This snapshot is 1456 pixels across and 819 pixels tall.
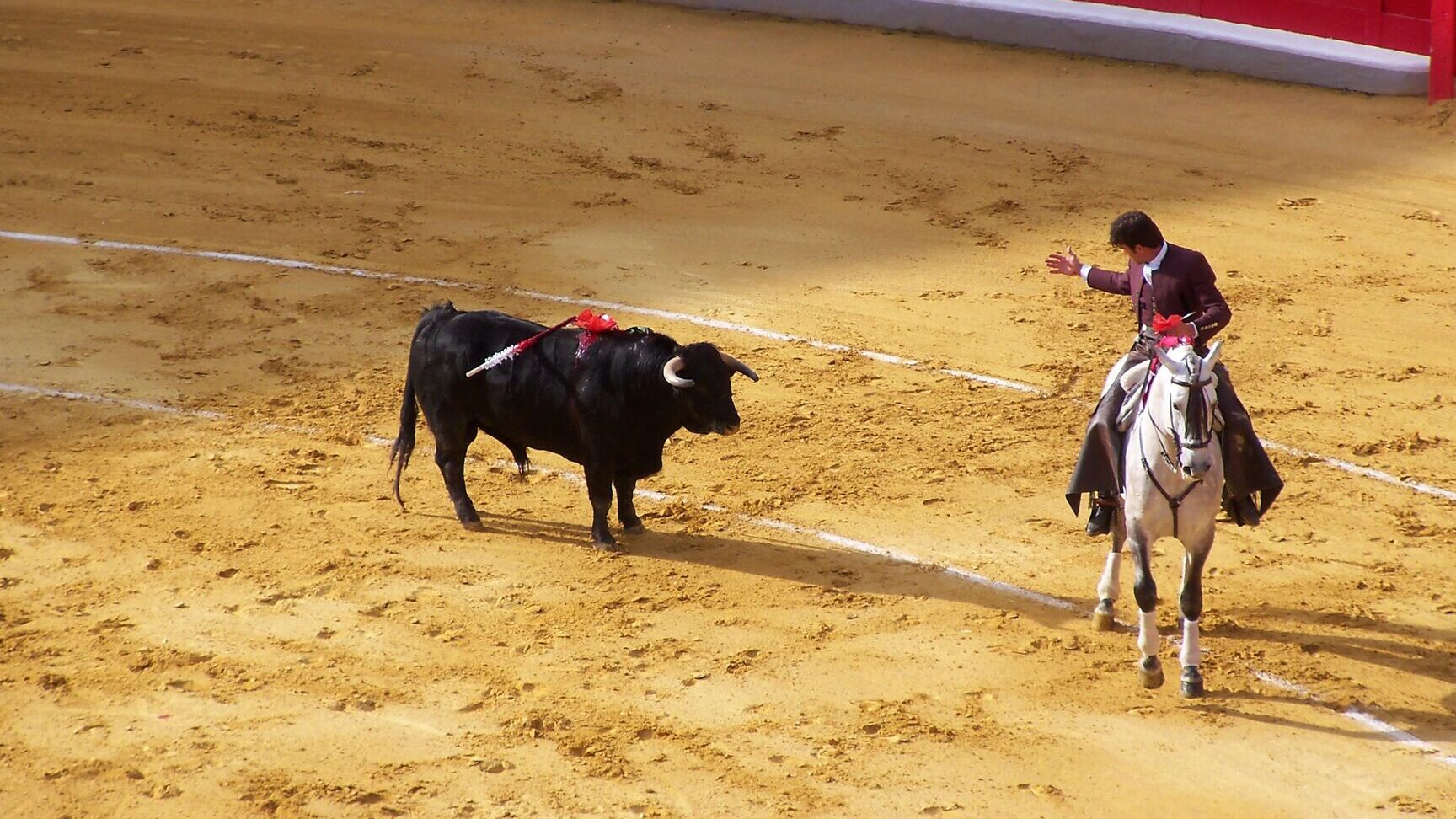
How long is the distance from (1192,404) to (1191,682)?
1376mm

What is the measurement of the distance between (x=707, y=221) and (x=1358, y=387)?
5190 millimetres

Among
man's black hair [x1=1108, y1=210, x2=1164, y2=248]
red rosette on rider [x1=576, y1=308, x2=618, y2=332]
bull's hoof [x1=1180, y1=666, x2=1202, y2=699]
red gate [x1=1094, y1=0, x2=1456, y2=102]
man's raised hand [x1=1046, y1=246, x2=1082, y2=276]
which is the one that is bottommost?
bull's hoof [x1=1180, y1=666, x2=1202, y2=699]

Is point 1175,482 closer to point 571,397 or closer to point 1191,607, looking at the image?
point 1191,607

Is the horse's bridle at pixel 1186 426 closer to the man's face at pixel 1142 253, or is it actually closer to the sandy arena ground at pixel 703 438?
the man's face at pixel 1142 253

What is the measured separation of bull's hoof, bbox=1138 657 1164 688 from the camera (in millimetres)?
6746

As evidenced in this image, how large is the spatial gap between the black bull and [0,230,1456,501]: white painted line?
2.69 metres

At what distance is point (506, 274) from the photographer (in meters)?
11.7

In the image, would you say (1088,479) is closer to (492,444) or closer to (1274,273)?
(492,444)

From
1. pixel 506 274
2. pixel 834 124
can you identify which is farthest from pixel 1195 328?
pixel 834 124

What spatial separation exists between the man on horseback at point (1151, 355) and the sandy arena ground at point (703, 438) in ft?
2.79

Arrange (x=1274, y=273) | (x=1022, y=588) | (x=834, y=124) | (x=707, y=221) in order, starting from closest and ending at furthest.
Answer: (x=1022, y=588) → (x=1274, y=273) → (x=707, y=221) → (x=834, y=124)

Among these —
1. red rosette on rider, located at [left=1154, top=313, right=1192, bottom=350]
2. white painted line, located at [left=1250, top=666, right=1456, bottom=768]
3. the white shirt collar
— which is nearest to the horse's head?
red rosette on rider, located at [left=1154, top=313, right=1192, bottom=350]

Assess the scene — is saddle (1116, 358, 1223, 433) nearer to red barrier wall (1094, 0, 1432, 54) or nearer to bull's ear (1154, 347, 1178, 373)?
bull's ear (1154, 347, 1178, 373)

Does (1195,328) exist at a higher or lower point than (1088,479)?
higher
